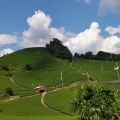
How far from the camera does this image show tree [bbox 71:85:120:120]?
3844 centimetres

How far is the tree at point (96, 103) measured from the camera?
3844cm

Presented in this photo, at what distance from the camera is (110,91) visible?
40.0 meters

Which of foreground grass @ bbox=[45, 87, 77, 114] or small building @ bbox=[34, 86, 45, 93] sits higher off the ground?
small building @ bbox=[34, 86, 45, 93]

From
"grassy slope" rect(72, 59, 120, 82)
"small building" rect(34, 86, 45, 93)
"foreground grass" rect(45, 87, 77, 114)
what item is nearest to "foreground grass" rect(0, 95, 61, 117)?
"foreground grass" rect(45, 87, 77, 114)

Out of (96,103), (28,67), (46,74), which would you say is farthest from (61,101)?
(28,67)

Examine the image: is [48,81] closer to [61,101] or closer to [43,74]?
[43,74]

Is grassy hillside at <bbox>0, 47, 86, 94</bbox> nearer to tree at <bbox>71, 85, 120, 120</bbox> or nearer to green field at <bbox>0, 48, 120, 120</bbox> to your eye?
green field at <bbox>0, 48, 120, 120</bbox>

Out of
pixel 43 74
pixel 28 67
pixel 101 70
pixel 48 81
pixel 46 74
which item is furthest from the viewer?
pixel 28 67

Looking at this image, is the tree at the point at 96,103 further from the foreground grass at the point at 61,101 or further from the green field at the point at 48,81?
the green field at the point at 48,81

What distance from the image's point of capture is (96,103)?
38781 millimetres

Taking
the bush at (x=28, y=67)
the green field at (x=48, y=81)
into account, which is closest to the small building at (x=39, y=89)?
the green field at (x=48, y=81)

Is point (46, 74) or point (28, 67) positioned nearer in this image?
point (46, 74)

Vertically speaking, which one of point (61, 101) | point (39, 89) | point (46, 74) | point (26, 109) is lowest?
point (26, 109)

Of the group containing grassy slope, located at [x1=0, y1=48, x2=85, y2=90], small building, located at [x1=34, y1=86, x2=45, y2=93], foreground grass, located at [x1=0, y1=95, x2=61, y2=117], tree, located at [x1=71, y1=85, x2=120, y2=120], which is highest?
grassy slope, located at [x1=0, y1=48, x2=85, y2=90]
